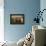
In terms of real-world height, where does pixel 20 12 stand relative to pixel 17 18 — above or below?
above

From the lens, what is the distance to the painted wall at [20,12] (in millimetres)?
5918

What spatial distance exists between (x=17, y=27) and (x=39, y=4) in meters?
1.46

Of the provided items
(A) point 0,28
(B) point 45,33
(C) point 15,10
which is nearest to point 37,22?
(C) point 15,10

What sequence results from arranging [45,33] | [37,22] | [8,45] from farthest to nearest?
[37,22] < [8,45] < [45,33]

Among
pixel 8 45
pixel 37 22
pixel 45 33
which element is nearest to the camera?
pixel 45 33

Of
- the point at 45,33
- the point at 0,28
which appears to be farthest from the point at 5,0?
the point at 45,33

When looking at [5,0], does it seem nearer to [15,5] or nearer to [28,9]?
[15,5]

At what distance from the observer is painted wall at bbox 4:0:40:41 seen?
5.92m

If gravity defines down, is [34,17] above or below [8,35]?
above

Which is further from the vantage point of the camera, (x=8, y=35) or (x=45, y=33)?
(x=8, y=35)

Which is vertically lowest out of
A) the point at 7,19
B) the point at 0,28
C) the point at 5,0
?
the point at 0,28

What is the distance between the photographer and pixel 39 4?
5949 mm

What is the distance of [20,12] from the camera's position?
5934mm

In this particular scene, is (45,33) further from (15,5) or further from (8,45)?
(15,5)
